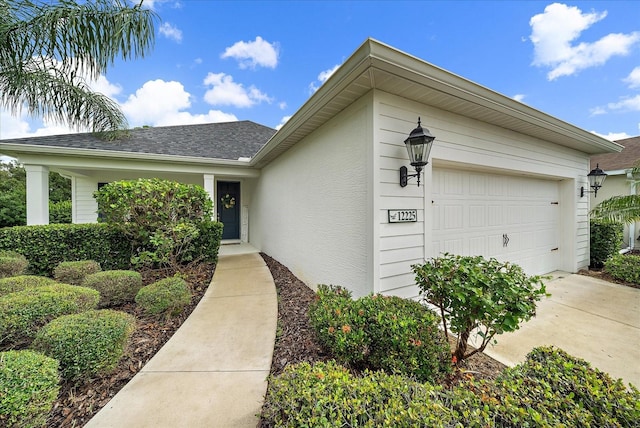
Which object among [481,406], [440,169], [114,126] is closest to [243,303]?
[481,406]

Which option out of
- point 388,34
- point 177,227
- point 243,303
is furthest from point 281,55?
point 243,303

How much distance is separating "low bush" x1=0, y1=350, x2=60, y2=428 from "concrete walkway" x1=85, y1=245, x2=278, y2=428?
32 centimetres

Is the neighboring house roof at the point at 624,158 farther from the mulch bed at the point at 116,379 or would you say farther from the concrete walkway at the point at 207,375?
the mulch bed at the point at 116,379

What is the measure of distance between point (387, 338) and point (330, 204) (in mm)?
2149

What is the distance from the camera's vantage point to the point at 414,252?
301 cm

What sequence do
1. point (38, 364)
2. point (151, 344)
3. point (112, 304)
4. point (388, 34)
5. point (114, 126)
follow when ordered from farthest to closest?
point (114, 126) < point (388, 34) < point (112, 304) < point (151, 344) < point (38, 364)

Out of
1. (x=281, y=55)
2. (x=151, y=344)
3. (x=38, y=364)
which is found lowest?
(x=151, y=344)

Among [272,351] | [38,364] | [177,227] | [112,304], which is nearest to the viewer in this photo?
[38,364]

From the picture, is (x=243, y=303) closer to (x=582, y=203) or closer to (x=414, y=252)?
(x=414, y=252)

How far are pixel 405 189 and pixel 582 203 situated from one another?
5654 millimetres

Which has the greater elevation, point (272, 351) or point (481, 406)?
point (481, 406)

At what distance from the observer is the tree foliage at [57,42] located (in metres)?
3.81

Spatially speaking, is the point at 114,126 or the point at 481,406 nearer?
the point at 481,406

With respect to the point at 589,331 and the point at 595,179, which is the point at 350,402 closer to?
the point at 589,331
